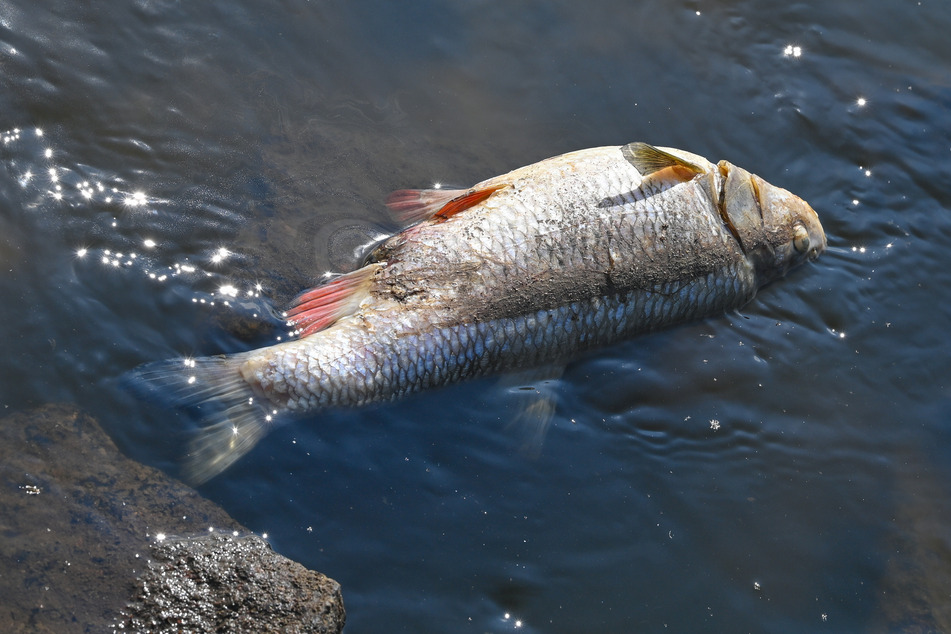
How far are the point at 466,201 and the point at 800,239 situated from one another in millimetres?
2381

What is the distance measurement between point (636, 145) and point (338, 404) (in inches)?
89.9

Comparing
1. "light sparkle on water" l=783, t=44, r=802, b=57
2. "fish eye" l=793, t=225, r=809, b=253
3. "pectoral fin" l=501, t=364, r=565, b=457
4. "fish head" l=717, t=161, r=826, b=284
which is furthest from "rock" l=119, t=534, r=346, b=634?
"light sparkle on water" l=783, t=44, r=802, b=57

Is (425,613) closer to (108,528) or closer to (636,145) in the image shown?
(108,528)

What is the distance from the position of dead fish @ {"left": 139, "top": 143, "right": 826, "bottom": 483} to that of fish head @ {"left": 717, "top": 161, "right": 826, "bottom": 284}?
0.06ft

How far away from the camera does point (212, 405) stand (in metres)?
3.99

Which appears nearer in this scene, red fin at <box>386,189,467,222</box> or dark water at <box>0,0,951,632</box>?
dark water at <box>0,0,951,632</box>

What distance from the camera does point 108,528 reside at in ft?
11.8

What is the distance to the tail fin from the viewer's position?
3.98 meters

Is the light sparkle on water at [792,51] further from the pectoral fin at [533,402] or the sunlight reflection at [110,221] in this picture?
the sunlight reflection at [110,221]

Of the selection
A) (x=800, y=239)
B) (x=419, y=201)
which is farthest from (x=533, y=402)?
(x=800, y=239)

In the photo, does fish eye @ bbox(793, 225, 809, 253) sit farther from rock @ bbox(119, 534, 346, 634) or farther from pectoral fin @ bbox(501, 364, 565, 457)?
rock @ bbox(119, 534, 346, 634)

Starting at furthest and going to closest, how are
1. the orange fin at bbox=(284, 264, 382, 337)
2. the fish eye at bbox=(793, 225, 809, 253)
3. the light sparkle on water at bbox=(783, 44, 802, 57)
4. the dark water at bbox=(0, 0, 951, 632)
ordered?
the light sparkle on water at bbox=(783, 44, 802, 57)
the fish eye at bbox=(793, 225, 809, 253)
the orange fin at bbox=(284, 264, 382, 337)
the dark water at bbox=(0, 0, 951, 632)

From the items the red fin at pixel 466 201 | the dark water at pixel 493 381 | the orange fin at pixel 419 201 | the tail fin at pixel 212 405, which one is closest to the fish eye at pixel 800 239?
the dark water at pixel 493 381

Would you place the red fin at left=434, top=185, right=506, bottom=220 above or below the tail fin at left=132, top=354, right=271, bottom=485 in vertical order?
above
